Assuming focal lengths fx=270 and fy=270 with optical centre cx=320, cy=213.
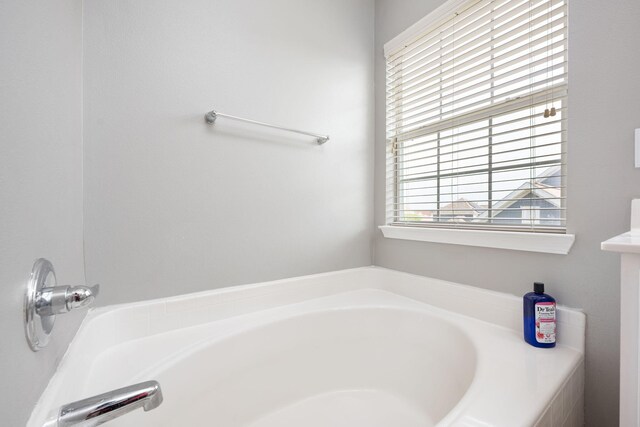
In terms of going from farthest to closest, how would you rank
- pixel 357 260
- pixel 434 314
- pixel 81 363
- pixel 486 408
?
pixel 357 260 < pixel 434 314 < pixel 81 363 < pixel 486 408

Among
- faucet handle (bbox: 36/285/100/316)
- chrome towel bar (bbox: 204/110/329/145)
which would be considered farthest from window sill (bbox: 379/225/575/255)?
faucet handle (bbox: 36/285/100/316)

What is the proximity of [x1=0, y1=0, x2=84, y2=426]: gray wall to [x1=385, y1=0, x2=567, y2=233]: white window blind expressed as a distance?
4.60 ft

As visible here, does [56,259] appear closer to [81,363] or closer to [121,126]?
[81,363]

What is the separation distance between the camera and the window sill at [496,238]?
0.93 metres

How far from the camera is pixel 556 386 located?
0.71 m

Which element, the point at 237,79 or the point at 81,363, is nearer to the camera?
the point at 81,363

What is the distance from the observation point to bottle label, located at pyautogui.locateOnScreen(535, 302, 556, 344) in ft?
2.94

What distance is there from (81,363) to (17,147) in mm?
624

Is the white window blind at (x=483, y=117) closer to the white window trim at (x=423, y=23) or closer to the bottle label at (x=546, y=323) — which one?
the white window trim at (x=423, y=23)

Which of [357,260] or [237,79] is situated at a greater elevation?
[237,79]

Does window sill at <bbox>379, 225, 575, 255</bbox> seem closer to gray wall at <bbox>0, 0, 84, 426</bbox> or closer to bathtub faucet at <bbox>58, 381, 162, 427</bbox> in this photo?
bathtub faucet at <bbox>58, 381, 162, 427</bbox>

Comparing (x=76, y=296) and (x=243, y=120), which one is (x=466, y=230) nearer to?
(x=243, y=120)

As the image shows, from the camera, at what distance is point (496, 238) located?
1092 mm

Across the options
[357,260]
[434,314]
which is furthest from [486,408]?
[357,260]
